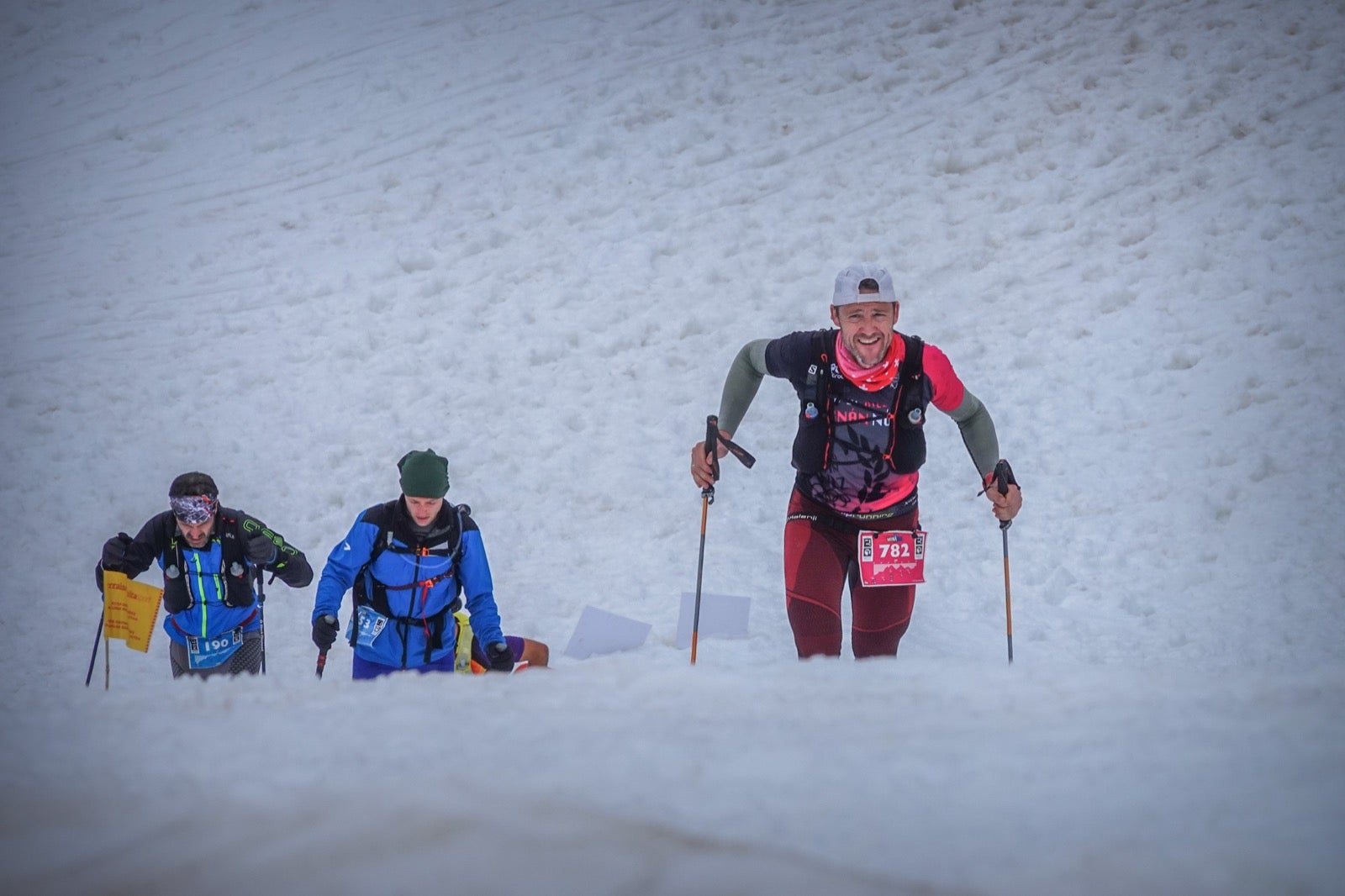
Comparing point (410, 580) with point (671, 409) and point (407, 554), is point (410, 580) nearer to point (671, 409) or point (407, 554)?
point (407, 554)

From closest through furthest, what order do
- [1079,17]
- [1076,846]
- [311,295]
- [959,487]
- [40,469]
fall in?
[1076,846] < [959,487] < [40,469] < [311,295] < [1079,17]

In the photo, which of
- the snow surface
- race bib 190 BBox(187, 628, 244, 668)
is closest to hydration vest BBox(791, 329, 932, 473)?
the snow surface

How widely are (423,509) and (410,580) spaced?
1.34 ft

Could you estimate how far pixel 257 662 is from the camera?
678 cm

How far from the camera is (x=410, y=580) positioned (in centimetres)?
542

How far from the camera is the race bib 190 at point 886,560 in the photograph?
199 inches

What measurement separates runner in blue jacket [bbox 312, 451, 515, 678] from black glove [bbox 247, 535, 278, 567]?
3.73 feet

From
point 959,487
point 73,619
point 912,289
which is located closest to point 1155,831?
point 959,487

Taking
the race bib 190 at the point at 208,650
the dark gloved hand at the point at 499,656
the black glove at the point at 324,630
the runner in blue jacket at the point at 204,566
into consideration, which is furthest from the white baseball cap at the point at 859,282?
the race bib 190 at the point at 208,650

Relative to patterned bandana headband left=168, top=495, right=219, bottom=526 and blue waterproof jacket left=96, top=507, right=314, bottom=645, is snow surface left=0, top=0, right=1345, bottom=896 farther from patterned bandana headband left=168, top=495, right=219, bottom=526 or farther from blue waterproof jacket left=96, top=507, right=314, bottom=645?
patterned bandana headband left=168, top=495, right=219, bottom=526

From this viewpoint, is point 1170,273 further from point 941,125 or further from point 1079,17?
point 1079,17

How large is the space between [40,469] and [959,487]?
9.62 meters

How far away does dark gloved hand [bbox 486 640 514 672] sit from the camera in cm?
538

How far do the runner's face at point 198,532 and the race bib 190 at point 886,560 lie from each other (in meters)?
4.04
